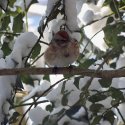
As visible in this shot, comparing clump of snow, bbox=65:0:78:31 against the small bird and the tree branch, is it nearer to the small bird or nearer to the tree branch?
the small bird

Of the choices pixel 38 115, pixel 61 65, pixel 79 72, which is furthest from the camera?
pixel 38 115

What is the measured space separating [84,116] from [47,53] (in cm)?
16

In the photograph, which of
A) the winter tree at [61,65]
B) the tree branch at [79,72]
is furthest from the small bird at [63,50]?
the tree branch at [79,72]

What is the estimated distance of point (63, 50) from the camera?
1.00m

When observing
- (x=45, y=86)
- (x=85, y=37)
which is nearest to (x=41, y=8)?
(x=85, y=37)

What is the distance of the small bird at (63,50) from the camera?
98cm

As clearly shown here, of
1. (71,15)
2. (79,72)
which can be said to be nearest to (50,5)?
(71,15)

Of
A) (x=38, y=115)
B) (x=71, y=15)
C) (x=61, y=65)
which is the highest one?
(x=71, y=15)

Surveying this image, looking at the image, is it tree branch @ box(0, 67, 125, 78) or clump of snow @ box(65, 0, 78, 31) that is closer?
tree branch @ box(0, 67, 125, 78)

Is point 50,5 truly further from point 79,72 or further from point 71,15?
point 79,72

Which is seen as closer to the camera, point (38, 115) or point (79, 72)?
point (79, 72)

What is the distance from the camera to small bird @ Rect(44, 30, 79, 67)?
98 cm

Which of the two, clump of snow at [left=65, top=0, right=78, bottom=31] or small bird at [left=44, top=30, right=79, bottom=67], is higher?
clump of snow at [left=65, top=0, right=78, bottom=31]

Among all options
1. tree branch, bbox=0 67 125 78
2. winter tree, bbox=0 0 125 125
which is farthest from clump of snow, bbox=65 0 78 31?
tree branch, bbox=0 67 125 78
